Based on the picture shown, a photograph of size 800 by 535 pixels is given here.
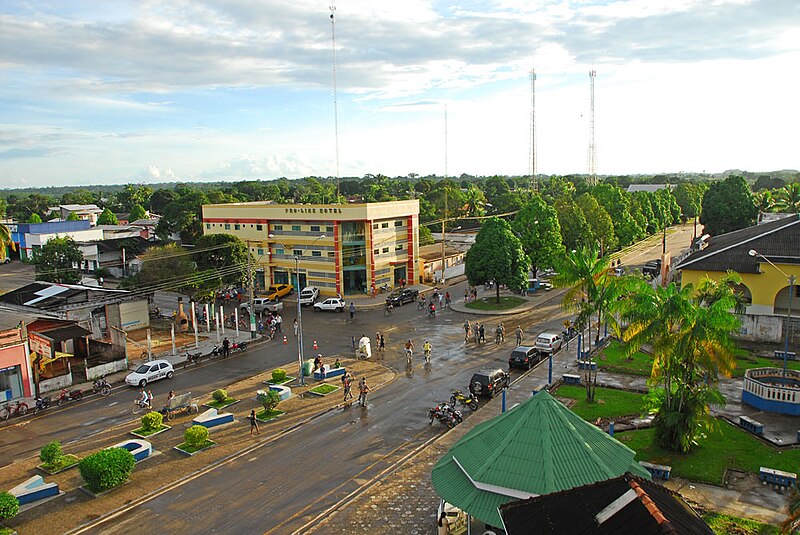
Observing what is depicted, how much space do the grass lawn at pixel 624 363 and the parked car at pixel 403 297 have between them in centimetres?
2034

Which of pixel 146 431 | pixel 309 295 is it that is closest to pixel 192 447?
pixel 146 431

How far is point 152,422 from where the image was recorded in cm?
2512

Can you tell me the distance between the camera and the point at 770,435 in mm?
22922

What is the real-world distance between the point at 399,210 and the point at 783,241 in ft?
109

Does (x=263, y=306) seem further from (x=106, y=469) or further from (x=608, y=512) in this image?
(x=608, y=512)

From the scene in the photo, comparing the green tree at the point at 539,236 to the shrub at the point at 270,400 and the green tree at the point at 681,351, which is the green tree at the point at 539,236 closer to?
the green tree at the point at 681,351

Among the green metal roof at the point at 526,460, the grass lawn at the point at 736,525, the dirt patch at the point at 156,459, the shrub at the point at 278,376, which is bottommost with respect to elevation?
the dirt patch at the point at 156,459

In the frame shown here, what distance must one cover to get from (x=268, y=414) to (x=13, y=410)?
1265 centimetres

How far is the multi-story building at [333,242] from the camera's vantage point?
55875 millimetres

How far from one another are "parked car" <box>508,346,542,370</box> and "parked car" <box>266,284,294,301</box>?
92.7ft

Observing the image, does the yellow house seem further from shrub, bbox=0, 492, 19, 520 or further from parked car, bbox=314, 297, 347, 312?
shrub, bbox=0, 492, 19, 520

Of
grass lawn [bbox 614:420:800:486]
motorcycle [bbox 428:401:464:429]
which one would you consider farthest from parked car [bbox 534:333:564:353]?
grass lawn [bbox 614:420:800:486]

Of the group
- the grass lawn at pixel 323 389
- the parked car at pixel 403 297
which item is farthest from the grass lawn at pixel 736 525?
the parked car at pixel 403 297

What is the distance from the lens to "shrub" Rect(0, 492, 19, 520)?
58.8 ft
